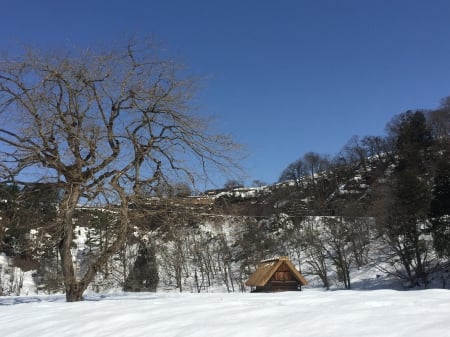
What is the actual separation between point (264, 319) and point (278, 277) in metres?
27.3

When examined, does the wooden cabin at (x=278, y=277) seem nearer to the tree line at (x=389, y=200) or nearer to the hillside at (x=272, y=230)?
the hillside at (x=272, y=230)

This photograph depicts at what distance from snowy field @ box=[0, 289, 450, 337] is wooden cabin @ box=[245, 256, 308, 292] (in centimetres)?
2491

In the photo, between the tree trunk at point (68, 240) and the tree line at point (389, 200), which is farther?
the tree line at point (389, 200)

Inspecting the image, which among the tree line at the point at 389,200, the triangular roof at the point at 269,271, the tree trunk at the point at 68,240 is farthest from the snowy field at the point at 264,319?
the tree line at the point at 389,200

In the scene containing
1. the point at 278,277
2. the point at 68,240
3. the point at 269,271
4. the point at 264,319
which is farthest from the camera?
the point at 278,277

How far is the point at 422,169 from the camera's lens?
6053 cm

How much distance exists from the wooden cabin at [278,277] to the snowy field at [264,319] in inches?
981

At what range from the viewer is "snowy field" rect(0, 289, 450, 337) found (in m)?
3.39

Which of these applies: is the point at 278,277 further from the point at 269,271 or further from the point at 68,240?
the point at 68,240

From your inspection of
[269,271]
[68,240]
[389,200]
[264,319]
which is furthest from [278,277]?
[264,319]

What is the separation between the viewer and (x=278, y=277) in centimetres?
3038

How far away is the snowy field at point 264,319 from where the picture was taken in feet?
11.1

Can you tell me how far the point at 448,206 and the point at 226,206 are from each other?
24576 millimetres

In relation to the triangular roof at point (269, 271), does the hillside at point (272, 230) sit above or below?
above
